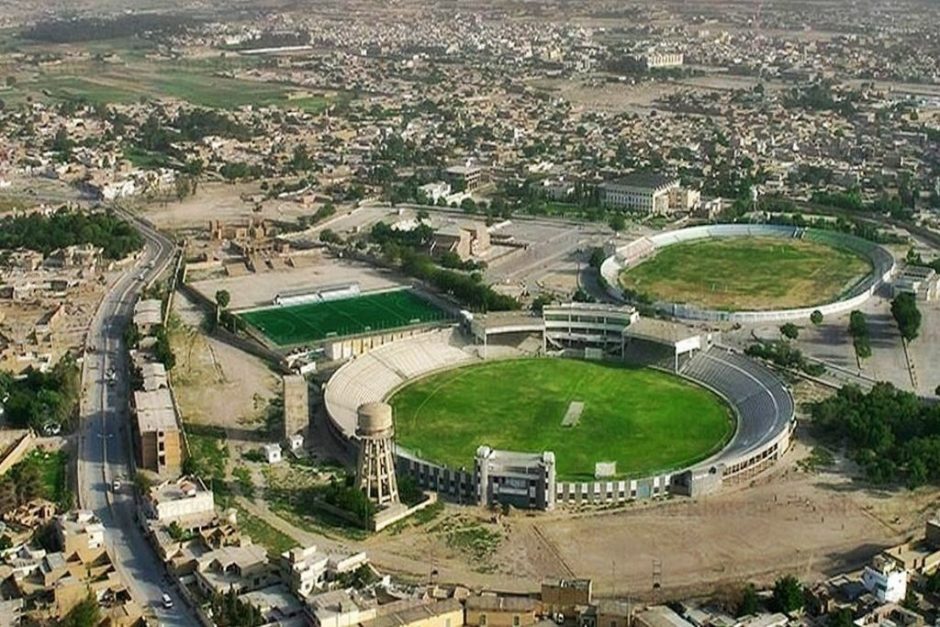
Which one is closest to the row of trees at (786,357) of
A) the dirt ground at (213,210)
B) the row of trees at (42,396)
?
the row of trees at (42,396)

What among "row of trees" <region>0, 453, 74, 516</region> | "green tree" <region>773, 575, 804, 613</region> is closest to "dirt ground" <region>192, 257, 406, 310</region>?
"row of trees" <region>0, 453, 74, 516</region>

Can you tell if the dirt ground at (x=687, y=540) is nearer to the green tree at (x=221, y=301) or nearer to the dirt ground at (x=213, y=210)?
the green tree at (x=221, y=301)

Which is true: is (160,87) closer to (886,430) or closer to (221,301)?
(221,301)

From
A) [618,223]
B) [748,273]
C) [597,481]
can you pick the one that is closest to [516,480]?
[597,481]

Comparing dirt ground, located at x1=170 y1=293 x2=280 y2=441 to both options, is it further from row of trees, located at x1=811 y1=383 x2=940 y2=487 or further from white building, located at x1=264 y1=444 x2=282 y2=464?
row of trees, located at x1=811 y1=383 x2=940 y2=487

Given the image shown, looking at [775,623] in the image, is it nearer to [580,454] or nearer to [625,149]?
[580,454]

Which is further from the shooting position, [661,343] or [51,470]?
[661,343]
